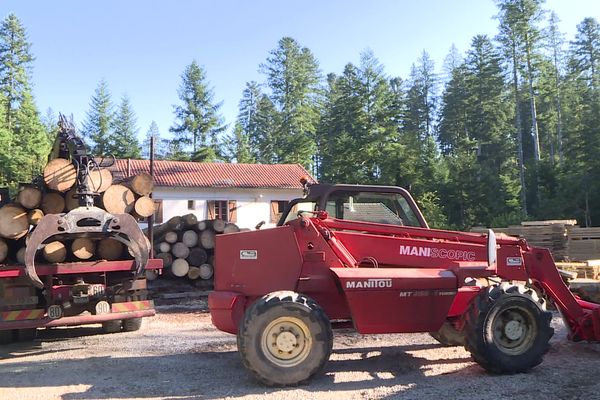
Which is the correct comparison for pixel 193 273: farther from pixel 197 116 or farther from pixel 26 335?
pixel 197 116

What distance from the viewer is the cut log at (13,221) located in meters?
8.59

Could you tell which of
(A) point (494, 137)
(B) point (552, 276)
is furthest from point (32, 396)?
(A) point (494, 137)

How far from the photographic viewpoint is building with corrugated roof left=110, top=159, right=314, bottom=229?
3381cm

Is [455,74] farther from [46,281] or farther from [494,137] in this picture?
[46,281]

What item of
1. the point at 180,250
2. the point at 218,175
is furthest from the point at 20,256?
the point at 218,175

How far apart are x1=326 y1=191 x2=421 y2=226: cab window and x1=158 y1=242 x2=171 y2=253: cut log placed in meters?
9.07

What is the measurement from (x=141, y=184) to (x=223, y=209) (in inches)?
1008

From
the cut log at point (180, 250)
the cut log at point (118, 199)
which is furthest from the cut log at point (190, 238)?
the cut log at point (118, 199)

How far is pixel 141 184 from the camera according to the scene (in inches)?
380

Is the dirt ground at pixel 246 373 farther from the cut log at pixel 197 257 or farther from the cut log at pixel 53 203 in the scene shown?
the cut log at pixel 197 257

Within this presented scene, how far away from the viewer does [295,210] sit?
7.77 metres

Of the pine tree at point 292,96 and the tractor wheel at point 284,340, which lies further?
the pine tree at point 292,96

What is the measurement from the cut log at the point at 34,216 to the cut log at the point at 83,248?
0.89 m

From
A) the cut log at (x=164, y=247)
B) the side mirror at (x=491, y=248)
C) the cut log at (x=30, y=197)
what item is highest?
the cut log at (x=30, y=197)
